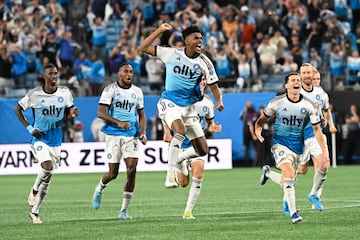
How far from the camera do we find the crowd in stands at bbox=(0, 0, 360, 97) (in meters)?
34.4

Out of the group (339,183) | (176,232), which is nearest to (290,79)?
(176,232)

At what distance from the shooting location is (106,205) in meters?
20.9

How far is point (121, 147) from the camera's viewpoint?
17844 millimetres

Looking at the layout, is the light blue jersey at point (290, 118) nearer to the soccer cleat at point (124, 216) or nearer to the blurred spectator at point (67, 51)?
the soccer cleat at point (124, 216)

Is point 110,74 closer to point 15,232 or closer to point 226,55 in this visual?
point 226,55

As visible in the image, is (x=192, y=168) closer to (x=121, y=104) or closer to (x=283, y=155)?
(x=121, y=104)

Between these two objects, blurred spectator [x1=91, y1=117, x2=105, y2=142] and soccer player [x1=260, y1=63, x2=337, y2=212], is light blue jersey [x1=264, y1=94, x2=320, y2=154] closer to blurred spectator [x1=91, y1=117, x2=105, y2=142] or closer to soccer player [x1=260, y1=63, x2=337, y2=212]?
soccer player [x1=260, y1=63, x2=337, y2=212]

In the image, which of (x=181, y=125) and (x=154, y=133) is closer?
(x=181, y=125)

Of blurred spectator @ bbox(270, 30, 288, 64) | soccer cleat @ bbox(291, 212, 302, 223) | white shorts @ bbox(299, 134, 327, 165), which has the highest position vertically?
blurred spectator @ bbox(270, 30, 288, 64)

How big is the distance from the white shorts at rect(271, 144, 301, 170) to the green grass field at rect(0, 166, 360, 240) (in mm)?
884

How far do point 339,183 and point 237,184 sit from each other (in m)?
2.53

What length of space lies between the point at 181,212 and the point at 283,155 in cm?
283

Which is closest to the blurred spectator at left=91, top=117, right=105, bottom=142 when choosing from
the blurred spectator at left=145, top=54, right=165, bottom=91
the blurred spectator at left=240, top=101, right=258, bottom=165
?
the blurred spectator at left=145, top=54, right=165, bottom=91

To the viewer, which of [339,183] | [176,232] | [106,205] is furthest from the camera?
[339,183]
